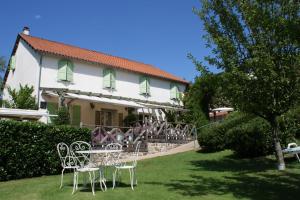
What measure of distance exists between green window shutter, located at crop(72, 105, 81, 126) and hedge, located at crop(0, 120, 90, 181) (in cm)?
984

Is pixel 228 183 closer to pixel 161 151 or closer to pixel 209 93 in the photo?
pixel 161 151

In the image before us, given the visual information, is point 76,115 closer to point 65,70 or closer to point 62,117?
point 65,70

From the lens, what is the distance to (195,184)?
11.3m

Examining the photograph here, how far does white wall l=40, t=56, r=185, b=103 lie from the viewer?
24875 millimetres

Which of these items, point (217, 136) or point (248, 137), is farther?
point (217, 136)

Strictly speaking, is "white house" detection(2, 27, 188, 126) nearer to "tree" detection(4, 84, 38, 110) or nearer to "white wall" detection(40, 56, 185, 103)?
"white wall" detection(40, 56, 185, 103)

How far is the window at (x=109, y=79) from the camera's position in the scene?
28.2 meters

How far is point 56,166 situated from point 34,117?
231 inches

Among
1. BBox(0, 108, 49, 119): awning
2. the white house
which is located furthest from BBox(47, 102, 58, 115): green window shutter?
BBox(0, 108, 49, 119): awning

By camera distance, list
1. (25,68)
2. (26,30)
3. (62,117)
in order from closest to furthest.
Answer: (62,117)
(25,68)
(26,30)

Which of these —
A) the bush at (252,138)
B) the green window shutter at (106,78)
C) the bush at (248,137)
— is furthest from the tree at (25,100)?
the bush at (252,138)

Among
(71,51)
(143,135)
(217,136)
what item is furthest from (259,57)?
(71,51)

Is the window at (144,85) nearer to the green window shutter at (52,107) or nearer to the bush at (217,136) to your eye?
the green window shutter at (52,107)

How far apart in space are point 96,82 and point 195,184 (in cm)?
1765
